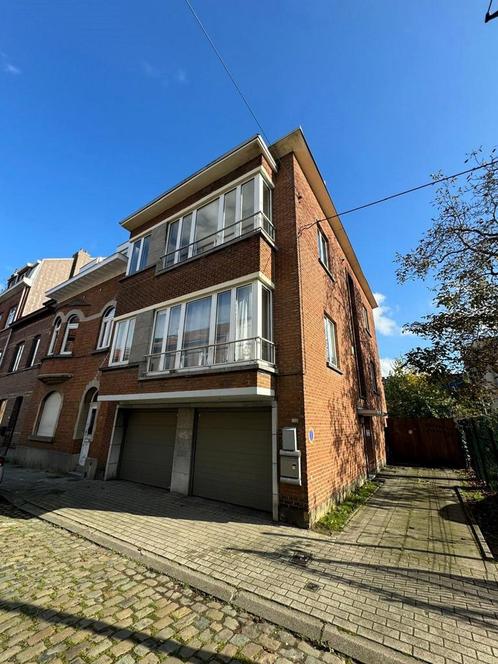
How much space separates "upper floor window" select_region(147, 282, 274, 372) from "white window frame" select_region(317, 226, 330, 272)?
3835mm

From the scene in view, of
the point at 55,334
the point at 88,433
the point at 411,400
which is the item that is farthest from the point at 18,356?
the point at 411,400

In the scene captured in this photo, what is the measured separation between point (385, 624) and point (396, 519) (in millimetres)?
4514

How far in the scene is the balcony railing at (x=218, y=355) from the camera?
706 cm

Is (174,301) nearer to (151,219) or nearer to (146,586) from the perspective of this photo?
(151,219)

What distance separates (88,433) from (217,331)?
8.72 m

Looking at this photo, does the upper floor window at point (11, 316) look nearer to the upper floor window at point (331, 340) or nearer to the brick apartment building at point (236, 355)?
the brick apartment building at point (236, 355)

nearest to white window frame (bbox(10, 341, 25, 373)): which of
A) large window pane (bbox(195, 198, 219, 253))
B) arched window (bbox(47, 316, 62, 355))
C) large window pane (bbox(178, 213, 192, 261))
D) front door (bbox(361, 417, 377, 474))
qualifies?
arched window (bbox(47, 316, 62, 355))

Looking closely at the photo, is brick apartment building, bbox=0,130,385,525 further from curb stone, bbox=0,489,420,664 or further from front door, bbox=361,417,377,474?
curb stone, bbox=0,489,420,664

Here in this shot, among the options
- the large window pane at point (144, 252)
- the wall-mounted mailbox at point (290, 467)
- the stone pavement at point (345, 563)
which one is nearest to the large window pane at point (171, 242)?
the large window pane at point (144, 252)

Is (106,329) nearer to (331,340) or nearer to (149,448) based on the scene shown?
(149,448)

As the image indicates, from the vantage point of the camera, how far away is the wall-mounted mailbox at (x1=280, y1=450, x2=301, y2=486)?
6.24 m

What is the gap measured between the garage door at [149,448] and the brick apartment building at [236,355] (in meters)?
0.06

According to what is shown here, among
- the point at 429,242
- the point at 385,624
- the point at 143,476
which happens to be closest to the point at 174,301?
the point at 143,476

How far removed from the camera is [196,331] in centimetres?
831
